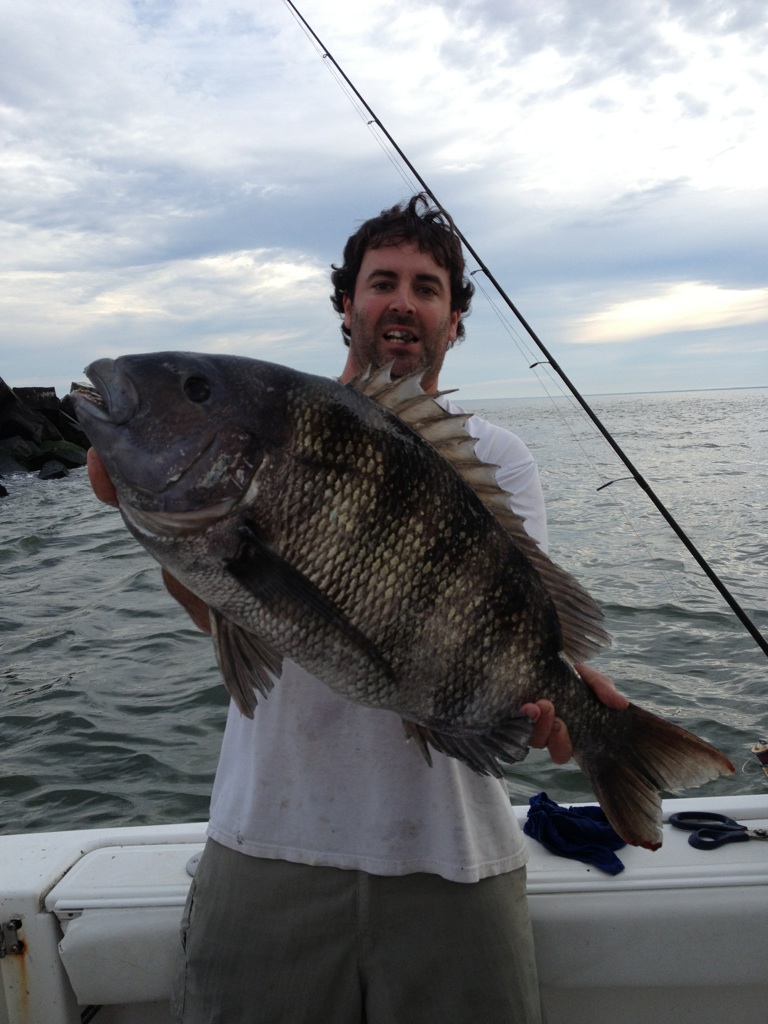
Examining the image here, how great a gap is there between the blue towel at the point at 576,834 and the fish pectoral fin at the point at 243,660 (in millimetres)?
1361

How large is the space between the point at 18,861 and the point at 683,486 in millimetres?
17464

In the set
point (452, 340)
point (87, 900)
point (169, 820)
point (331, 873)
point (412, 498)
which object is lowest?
point (169, 820)

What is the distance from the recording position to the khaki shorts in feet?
6.89

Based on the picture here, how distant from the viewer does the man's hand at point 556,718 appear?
195 cm

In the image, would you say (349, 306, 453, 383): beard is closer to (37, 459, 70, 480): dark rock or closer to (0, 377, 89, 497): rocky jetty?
(0, 377, 89, 497): rocky jetty

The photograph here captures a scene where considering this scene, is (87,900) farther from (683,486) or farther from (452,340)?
(683,486)

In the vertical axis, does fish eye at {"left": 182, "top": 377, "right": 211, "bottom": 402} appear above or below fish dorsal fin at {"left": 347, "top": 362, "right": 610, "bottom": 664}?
above

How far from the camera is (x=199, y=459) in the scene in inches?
70.1

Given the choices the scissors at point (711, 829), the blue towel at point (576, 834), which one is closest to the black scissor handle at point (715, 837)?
the scissors at point (711, 829)

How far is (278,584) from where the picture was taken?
5.69 feet

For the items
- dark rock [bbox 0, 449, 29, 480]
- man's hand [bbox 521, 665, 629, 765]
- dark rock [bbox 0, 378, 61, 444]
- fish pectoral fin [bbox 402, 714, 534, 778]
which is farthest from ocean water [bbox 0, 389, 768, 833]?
dark rock [bbox 0, 378, 61, 444]

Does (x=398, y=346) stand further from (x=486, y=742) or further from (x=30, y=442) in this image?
(x=30, y=442)

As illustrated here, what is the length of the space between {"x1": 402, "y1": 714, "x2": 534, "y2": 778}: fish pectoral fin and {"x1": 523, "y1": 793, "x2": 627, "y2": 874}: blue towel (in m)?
0.93

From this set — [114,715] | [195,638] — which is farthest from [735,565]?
[114,715]
